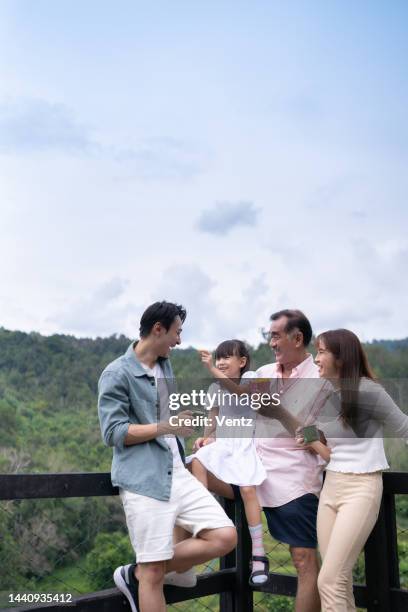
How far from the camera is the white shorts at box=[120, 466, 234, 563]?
9.12 feet

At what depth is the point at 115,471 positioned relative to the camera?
2.89 metres

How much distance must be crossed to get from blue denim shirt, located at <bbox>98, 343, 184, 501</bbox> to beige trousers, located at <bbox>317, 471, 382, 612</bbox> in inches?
24.7

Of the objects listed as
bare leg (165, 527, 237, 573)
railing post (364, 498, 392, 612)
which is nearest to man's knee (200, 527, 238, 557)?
bare leg (165, 527, 237, 573)

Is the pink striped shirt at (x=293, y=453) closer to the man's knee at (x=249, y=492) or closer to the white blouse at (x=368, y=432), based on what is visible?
the man's knee at (x=249, y=492)

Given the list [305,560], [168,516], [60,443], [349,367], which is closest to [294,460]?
[305,560]

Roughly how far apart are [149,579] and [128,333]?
95.6 feet

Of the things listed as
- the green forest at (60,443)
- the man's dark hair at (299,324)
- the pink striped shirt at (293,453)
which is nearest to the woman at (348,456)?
the pink striped shirt at (293,453)

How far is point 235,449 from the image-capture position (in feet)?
10.8

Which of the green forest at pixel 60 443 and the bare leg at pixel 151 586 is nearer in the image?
the bare leg at pixel 151 586

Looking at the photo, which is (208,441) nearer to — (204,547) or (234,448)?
A: (234,448)

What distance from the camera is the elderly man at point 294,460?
→ 3.05 meters

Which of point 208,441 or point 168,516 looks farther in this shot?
point 208,441

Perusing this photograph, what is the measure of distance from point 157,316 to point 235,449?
73 cm

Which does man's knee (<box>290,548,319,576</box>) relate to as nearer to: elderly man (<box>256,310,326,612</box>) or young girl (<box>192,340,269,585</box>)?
elderly man (<box>256,310,326,612</box>)
